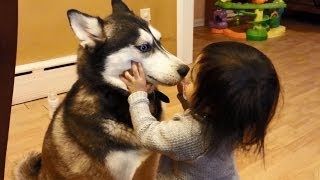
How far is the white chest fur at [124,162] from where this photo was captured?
1138 millimetres

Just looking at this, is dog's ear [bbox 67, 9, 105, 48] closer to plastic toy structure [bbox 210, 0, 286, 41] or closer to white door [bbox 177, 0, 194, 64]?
white door [bbox 177, 0, 194, 64]

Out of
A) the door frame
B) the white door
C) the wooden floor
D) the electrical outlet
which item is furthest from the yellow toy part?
the door frame

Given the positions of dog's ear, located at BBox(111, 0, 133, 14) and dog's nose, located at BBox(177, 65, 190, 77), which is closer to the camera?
dog's nose, located at BBox(177, 65, 190, 77)

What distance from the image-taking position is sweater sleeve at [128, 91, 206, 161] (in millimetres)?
978

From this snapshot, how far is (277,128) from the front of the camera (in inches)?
79.7

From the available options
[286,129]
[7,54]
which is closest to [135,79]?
[7,54]

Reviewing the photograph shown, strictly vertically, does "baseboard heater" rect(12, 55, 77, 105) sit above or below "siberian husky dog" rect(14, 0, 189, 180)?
below

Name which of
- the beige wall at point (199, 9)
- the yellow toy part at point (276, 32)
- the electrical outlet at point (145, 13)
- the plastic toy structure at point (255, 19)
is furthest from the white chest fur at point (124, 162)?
the beige wall at point (199, 9)

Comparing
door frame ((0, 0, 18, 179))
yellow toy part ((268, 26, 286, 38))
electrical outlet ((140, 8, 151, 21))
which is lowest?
yellow toy part ((268, 26, 286, 38))

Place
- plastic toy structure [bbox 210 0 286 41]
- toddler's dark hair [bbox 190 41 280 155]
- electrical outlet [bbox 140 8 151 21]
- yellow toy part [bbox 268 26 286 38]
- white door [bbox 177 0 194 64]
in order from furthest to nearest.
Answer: yellow toy part [bbox 268 26 286 38]
plastic toy structure [bbox 210 0 286 41]
white door [bbox 177 0 194 64]
electrical outlet [bbox 140 8 151 21]
toddler's dark hair [bbox 190 41 280 155]

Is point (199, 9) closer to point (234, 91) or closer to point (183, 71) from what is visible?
point (183, 71)

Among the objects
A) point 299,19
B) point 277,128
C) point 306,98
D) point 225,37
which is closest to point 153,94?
point 277,128

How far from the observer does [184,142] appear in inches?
38.6

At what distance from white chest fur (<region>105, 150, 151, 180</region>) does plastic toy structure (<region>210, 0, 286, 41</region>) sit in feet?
8.90
